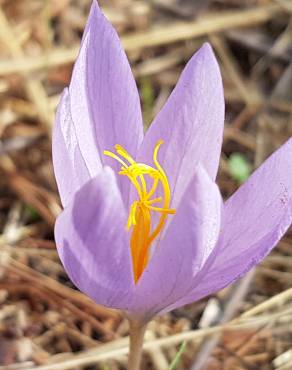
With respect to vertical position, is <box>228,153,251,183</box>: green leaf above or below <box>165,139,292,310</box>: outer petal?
below

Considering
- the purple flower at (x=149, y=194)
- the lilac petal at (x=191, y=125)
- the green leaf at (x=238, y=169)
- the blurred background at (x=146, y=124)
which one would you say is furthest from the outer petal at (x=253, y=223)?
the green leaf at (x=238, y=169)

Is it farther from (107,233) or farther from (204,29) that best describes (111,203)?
(204,29)

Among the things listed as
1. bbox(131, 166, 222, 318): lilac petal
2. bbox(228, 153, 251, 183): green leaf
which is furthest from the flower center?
bbox(228, 153, 251, 183): green leaf

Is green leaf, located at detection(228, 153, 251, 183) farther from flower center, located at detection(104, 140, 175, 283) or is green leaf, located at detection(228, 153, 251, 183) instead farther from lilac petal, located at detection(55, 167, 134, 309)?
lilac petal, located at detection(55, 167, 134, 309)

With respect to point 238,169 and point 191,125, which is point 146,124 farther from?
point 191,125

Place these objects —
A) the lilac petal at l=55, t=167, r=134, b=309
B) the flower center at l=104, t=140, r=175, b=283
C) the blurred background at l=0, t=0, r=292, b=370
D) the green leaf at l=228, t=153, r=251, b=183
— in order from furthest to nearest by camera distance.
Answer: the green leaf at l=228, t=153, r=251, b=183 < the blurred background at l=0, t=0, r=292, b=370 < the flower center at l=104, t=140, r=175, b=283 < the lilac petal at l=55, t=167, r=134, b=309

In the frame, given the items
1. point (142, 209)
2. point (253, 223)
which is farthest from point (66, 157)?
point (253, 223)

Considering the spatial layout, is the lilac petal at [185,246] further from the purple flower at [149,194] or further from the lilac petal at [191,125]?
the lilac petal at [191,125]
